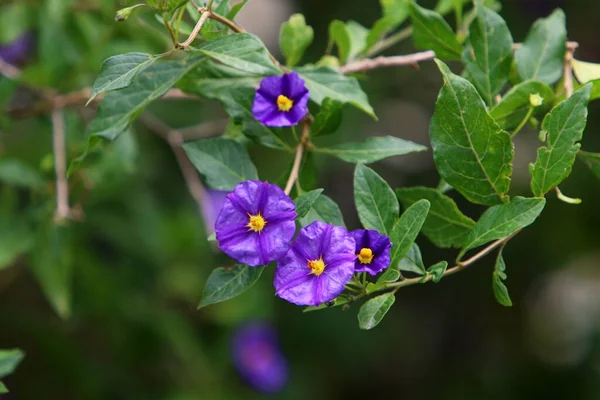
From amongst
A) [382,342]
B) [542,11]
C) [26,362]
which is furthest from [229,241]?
[542,11]

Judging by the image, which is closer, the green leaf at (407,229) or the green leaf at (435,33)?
the green leaf at (407,229)

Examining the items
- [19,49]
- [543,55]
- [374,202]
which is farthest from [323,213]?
[19,49]

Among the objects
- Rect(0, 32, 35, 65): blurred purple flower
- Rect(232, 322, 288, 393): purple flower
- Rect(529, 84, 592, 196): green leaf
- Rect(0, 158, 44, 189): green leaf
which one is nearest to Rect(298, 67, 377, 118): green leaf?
Rect(529, 84, 592, 196): green leaf

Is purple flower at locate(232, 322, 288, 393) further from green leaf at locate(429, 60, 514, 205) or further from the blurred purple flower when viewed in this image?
green leaf at locate(429, 60, 514, 205)

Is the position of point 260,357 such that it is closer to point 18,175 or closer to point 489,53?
point 18,175

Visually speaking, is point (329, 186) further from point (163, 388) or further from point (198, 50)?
point (198, 50)

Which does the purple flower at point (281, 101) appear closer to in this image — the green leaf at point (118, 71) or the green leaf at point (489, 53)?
the green leaf at point (118, 71)

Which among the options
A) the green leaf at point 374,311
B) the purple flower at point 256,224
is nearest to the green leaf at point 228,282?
the purple flower at point 256,224
